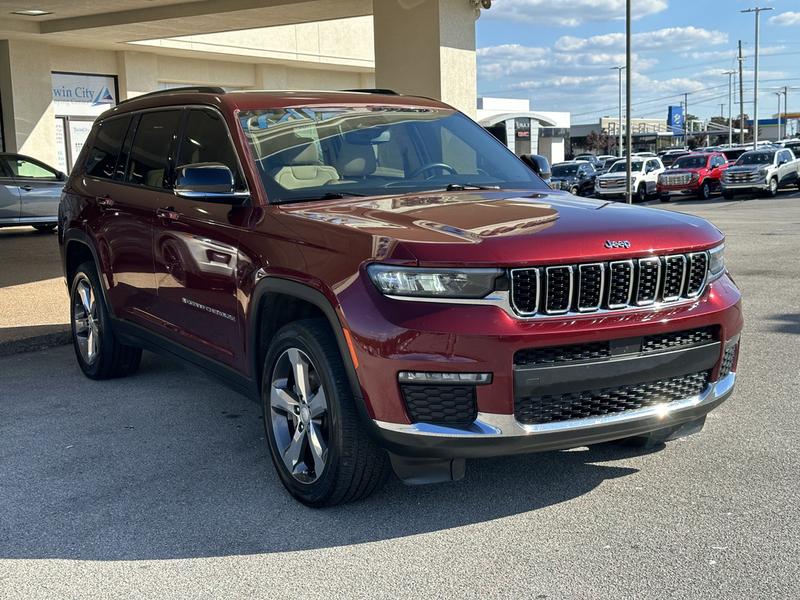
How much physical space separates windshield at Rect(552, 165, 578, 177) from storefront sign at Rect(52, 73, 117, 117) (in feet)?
63.6

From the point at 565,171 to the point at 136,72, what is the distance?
1967cm

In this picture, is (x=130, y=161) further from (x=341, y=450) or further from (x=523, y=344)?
(x=523, y=344)

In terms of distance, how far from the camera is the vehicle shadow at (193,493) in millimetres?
4074

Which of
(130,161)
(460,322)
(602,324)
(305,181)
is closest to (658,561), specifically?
(602,324)

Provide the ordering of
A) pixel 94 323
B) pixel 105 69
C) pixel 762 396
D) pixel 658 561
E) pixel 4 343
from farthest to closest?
pixel 105 69 < pixel 4 343 < pixel 94 323 < pixel 762 396 < pixel 658 561

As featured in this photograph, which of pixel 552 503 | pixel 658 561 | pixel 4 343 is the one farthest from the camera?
pixel 4 343

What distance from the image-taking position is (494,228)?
13.1 feet

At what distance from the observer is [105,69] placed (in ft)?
83.4

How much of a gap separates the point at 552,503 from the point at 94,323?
13.2 feet

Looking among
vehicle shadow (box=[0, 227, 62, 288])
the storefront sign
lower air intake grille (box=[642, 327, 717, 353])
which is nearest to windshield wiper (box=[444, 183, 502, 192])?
lower air intake grille (box=[642, 327, 717, 353])

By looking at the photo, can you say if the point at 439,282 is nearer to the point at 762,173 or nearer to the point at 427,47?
the point at 427,47

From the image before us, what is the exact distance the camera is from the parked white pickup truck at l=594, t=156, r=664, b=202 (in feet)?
116

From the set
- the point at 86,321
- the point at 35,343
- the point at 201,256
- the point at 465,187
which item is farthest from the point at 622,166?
the point at 201,256

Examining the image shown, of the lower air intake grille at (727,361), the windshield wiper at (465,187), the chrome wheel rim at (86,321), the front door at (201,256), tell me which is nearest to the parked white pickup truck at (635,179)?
the chrome wheel rim at (86,321)
